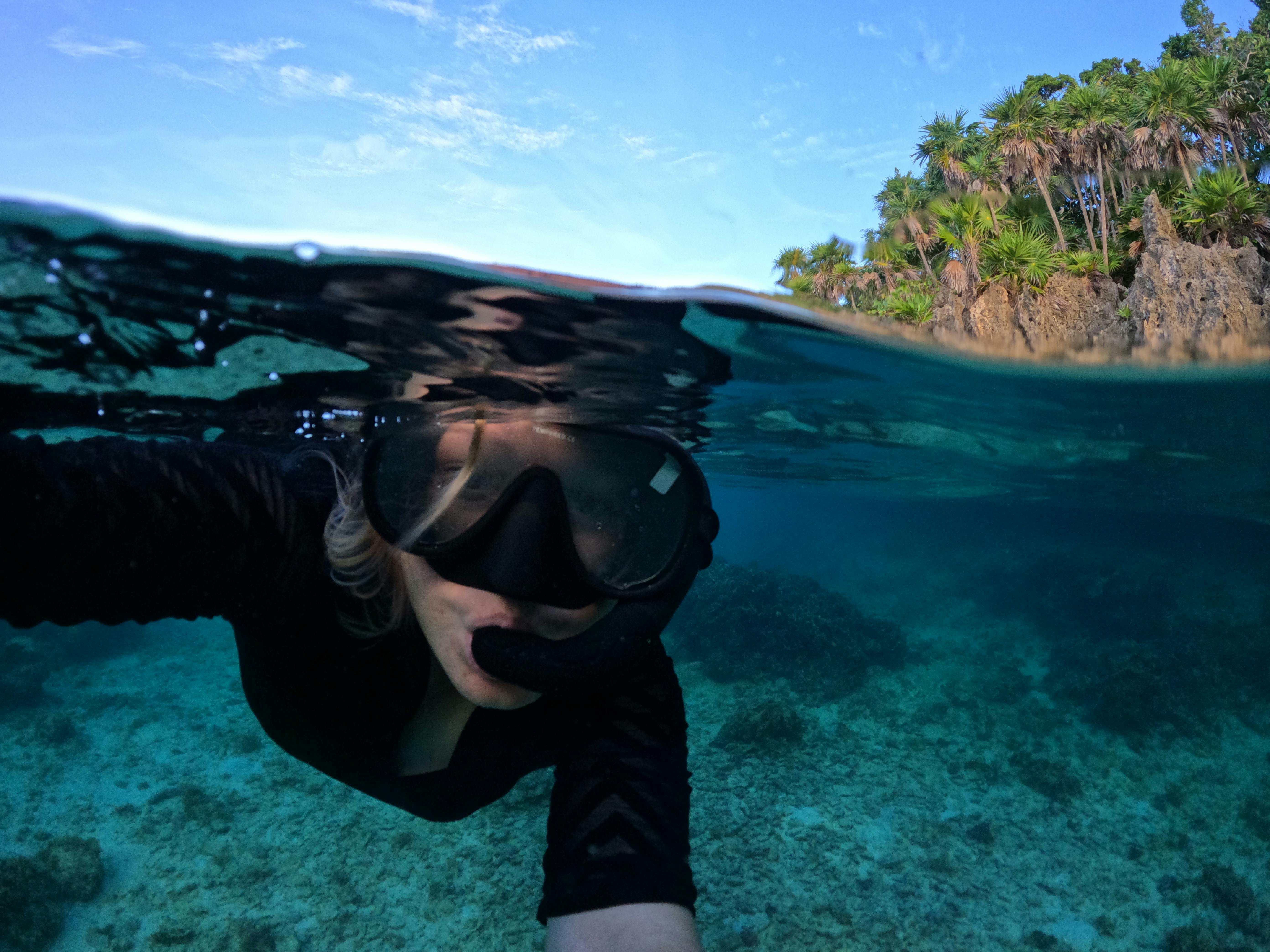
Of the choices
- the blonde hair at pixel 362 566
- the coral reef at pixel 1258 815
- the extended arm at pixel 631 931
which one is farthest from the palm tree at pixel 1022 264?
the extended arm at pixel 631 931

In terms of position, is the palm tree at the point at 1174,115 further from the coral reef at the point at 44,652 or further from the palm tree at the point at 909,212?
the coral reef at the point at 44,652

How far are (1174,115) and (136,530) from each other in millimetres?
34487

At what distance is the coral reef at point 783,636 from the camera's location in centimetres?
1753

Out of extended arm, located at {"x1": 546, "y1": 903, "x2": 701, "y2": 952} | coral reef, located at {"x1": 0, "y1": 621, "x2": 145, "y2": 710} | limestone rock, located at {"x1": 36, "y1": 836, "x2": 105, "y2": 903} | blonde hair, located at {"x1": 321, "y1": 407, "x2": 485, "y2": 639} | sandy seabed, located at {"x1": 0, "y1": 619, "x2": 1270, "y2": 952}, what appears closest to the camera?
extended arm, located at {"x1": 546, "y1": 903, "x2": 701, "y2": 952}

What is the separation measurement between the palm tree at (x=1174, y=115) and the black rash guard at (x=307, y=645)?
104 feet

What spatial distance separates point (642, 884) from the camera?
3018mm

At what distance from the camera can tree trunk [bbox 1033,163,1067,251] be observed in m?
28.9

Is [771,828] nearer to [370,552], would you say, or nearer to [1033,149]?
[370,552]

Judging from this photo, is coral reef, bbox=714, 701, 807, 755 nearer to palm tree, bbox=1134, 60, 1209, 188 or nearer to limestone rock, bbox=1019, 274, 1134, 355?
limestone rock, bbox=1019, 274, 1134, 355

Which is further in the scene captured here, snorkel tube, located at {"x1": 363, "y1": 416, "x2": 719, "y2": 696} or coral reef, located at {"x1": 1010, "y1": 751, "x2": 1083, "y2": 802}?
coral reef, located at {"x1": 1010, "y1": 751, "x2": 1083, "y2": 802}

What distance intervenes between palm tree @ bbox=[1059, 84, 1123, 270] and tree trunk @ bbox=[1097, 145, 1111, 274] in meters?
0.02

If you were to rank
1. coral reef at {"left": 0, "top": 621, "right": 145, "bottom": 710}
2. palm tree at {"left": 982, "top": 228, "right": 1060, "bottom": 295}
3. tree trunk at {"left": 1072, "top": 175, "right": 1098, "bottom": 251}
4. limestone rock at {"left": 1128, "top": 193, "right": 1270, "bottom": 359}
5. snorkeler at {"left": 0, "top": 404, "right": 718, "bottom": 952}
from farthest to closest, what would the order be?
tree trunk at {"left": 1072, "top": 175, "right": 1098, "bottom": 251}, palm tree at {"left": 982, "top": 228, "right": 1060, "bottom": 295}, limestone rock at {"left": 1128, "top": 193, "right": 1270, "bottom": 359}, coral reef at {"left": 0, "top": 621, "right": 145, "bottom": 710}, snorkeler at {"left": 0, "top": 404, "right": 718, "bottom": 952}

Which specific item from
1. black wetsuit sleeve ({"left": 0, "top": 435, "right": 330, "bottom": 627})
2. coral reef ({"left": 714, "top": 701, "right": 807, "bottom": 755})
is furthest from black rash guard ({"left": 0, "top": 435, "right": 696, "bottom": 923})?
coral reef ({"left": 714, "top": 701, "right": 807, "bottom": 755})

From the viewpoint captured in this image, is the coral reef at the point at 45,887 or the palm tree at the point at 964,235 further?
the palm tree at the point at 964,235
